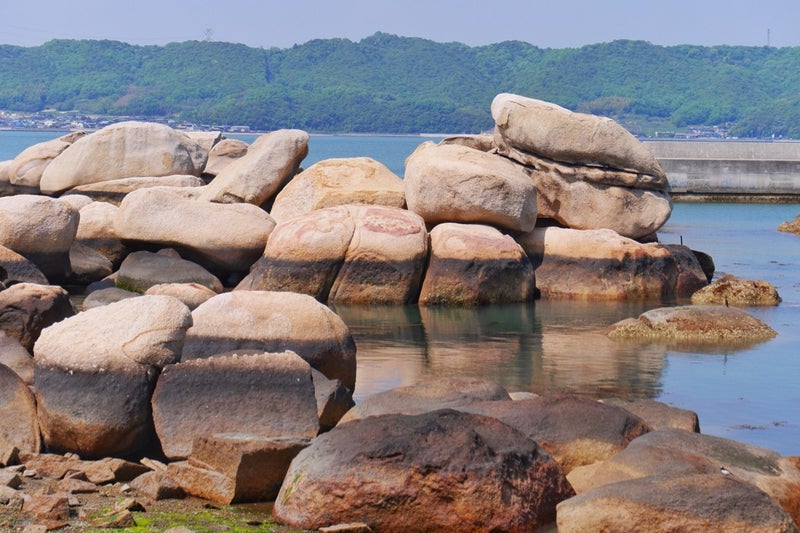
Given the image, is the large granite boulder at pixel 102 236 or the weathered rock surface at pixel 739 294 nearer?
the weathered rock surface at pixel 739 294

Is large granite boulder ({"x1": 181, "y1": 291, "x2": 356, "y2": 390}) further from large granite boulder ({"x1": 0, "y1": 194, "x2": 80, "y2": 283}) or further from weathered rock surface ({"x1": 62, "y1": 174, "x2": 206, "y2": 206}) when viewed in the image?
weathered rock surface ({"x1": 62, "y1": 174, "x2": 206, "y2": 206})

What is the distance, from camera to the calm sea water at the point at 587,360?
10.7 metres

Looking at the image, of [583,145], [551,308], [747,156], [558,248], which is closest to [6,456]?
[551,308]

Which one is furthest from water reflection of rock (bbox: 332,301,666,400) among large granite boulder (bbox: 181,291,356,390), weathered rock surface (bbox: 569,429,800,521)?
weathered rock surface (bbox: 569,429,800,521)

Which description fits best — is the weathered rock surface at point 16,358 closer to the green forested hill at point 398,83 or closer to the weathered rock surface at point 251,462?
the weathered rock surface at point 251,462

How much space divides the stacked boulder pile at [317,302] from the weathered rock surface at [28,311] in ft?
0.06

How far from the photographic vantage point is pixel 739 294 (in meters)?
16.9

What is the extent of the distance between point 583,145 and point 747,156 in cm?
2507

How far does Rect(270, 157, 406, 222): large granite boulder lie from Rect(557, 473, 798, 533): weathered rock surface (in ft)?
37.4

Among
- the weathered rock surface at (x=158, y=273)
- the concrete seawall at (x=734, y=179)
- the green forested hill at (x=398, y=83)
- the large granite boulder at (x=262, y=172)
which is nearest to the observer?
the weathered rock surface at (x=158, y=273)

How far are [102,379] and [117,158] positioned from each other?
13.8 meters

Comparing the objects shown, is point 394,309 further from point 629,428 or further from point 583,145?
point 629,428

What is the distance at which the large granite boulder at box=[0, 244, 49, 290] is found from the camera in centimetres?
A: 1462

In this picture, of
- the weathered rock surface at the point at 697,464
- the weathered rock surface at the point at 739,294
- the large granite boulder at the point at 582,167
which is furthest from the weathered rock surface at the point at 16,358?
the large granite boulder at the point at 582,167
